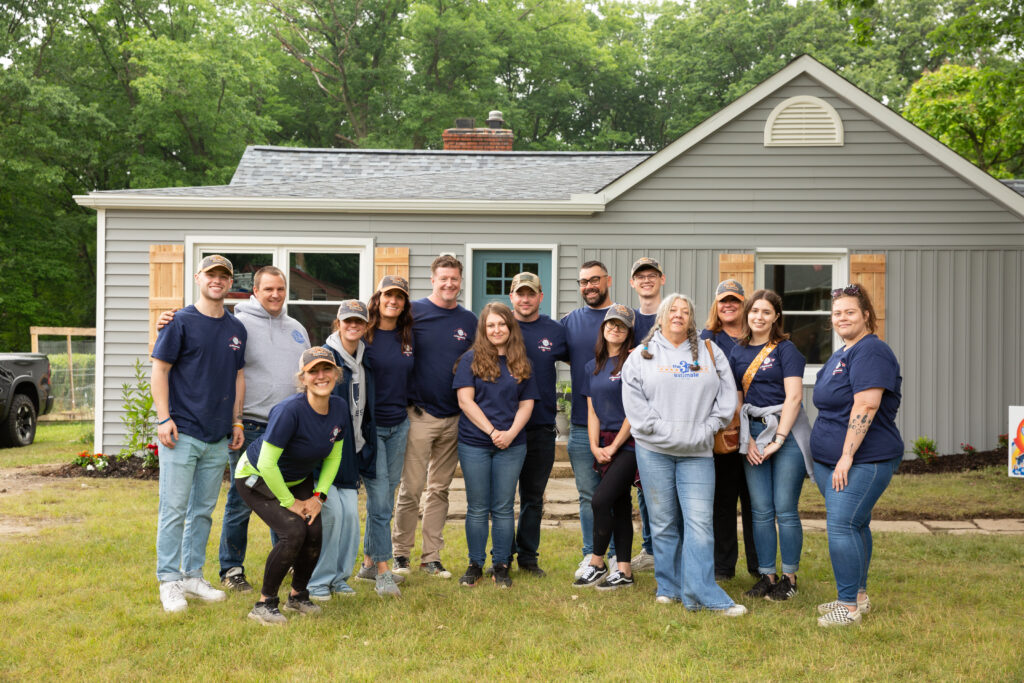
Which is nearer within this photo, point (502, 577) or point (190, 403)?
point (190, 403)

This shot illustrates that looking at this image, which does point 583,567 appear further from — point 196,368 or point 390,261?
point 390,261

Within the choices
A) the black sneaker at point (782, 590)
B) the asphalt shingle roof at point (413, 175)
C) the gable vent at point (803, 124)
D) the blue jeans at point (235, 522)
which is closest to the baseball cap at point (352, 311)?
the blue jeans at point (235, 522)

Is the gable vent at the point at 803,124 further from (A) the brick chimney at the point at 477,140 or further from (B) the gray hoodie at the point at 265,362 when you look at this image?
(B) the gray hoodie at the point at 265,362

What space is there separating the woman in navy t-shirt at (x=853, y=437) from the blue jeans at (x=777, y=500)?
9.0 inches

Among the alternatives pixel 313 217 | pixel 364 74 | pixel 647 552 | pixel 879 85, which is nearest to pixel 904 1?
pixel 879 85

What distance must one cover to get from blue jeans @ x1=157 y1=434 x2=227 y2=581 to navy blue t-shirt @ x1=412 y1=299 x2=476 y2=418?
112cm

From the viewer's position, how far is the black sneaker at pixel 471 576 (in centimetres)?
474

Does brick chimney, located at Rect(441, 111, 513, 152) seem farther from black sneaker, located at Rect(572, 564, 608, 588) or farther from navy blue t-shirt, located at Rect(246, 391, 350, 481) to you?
navy blue t-shirt, located at Rect(246, 391, 350, 481)

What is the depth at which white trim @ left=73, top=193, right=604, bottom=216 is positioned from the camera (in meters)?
9.15

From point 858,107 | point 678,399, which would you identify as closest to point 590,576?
point 678,399

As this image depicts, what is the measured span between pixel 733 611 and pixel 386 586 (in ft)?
5.96

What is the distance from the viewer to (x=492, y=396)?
15.3ft

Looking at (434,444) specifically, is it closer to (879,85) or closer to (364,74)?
(364,74)

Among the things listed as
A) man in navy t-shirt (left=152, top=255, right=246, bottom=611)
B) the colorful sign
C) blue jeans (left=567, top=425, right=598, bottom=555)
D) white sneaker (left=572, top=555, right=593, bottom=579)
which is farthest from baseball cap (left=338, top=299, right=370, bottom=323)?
the colorful sign
